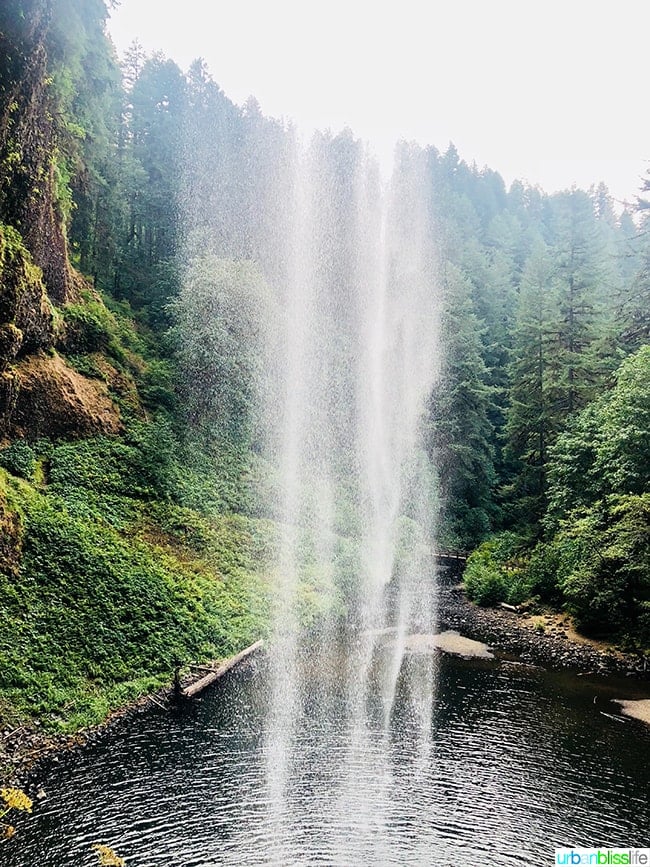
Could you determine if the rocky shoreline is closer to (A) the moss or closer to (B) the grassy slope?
(B) the grassy slope

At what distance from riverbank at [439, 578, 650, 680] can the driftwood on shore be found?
8.47m

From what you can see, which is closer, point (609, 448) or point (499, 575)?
point (609, 448)

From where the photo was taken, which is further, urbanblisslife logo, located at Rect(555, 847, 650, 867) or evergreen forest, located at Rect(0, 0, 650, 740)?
evergreen forest, located at Rect(0, 0, 650, 740)

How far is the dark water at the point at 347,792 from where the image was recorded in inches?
341

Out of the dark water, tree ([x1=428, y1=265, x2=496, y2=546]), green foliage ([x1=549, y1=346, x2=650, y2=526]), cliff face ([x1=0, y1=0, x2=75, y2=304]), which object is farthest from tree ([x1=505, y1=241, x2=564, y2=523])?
cliff face ([x1=0, y1=0, x2=75, y2=304])

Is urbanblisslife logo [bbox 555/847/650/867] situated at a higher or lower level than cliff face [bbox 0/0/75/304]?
lower

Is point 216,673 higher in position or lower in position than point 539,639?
higher

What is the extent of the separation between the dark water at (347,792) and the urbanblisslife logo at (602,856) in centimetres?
19

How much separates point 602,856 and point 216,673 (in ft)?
30.9

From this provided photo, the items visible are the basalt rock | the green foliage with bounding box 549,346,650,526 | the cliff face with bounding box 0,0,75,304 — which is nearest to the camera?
the cliff face with bounding box 0,0,75,304

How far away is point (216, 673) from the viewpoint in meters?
14.9

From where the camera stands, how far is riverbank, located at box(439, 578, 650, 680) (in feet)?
58.2

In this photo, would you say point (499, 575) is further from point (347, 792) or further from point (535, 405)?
point (347, 792)

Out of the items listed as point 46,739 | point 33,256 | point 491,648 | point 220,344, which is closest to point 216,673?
point 46,739
